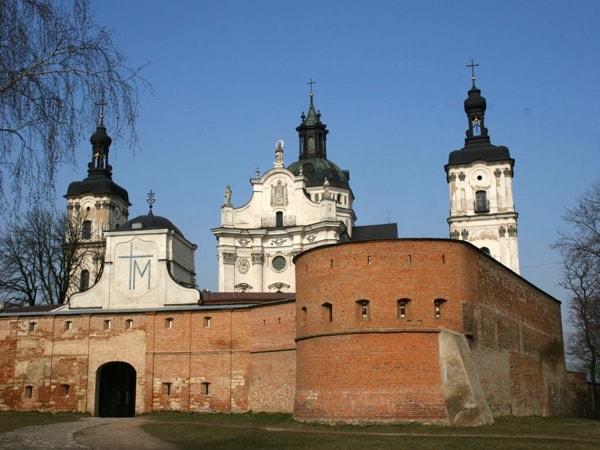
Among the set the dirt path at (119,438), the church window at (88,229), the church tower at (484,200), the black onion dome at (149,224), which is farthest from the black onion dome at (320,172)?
the dirt path at (119,438)

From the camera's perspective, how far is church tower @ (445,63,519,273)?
2076 inches

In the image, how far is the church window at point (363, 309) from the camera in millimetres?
21203

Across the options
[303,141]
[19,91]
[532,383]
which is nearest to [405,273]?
[532,383]

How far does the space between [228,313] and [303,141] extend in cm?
3646

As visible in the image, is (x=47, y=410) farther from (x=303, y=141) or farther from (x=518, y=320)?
(x=303, y=141)

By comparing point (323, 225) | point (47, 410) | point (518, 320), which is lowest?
point (47, 410)

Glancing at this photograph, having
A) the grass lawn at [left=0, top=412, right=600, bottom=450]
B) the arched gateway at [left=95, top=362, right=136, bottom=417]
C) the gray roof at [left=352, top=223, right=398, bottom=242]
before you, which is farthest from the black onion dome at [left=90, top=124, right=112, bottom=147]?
the grass lawn at [left=0, top=412, right=600, bottom=450]

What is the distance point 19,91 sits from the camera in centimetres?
1066

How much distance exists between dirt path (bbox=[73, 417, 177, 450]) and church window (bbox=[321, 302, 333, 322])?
6.07 metres

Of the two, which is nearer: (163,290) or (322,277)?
(322,277)

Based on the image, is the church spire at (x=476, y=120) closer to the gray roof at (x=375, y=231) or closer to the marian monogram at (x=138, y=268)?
the gray roof at (x=375, y=231)

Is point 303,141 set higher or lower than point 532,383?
higher

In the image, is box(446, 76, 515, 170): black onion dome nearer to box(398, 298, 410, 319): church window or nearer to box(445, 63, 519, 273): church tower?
box(445, 63, 519, 273): church tower

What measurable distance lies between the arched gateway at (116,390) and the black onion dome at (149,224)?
6.27m
